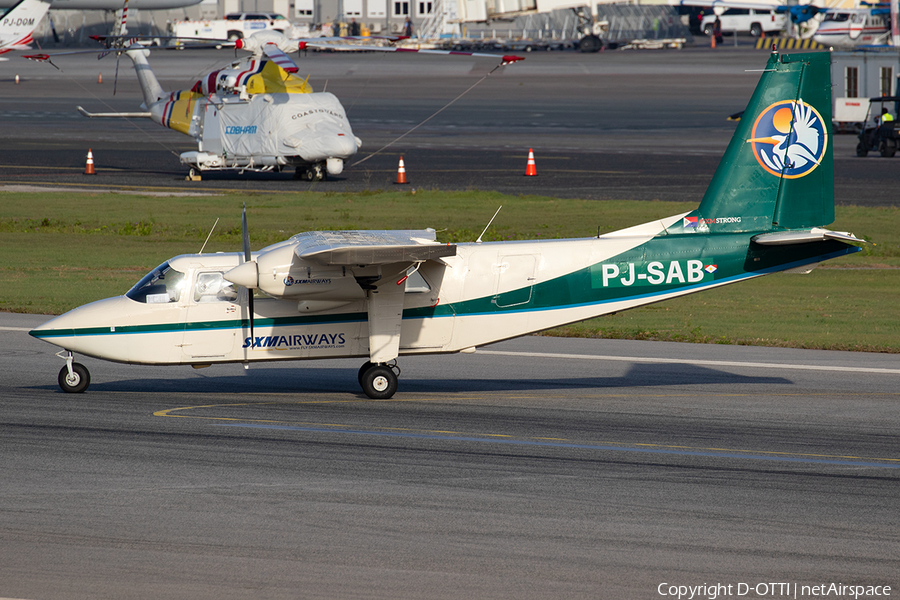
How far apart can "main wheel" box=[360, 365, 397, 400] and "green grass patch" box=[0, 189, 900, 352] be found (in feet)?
20.1

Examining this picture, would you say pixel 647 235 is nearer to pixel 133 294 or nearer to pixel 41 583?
pixel 133 294

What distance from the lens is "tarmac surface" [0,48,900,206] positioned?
4522 cm

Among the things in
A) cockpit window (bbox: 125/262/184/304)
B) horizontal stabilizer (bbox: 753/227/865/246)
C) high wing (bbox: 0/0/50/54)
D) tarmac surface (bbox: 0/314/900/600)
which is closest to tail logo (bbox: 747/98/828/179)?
horizontal stabilizer (bbox: 753/227/865/246)

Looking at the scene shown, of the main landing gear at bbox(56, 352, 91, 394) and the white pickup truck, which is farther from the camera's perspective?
the white pickup truck

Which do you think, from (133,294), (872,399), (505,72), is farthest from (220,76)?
(505,72)

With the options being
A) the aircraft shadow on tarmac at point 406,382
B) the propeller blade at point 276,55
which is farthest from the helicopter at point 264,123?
the aircraft shadow on tarmac at point 406,382

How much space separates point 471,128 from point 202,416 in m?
51.8

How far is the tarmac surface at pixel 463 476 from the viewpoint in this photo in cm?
934

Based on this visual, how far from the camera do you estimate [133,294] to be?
16.2m

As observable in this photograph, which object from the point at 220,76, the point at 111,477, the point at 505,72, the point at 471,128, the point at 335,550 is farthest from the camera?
the point at 505,72

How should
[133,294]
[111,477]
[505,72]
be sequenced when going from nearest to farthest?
[111,477]
[133,294]
[505,72]

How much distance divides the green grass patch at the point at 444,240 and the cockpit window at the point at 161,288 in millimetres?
7254

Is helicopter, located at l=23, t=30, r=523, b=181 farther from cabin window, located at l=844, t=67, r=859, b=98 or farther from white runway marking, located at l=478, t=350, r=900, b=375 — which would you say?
cabin window, located at l=844, t=67, r=859, b=98

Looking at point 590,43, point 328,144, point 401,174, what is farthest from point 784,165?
point 590,43
